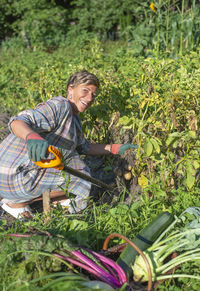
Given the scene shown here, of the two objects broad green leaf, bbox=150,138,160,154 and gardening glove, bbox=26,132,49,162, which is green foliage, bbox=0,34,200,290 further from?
gardening glove, bbox=26,132,49,162

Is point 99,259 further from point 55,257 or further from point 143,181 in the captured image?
point 143,181

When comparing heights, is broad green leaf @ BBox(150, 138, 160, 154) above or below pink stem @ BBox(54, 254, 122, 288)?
above

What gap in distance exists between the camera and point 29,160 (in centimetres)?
273

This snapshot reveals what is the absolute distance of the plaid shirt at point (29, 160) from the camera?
264 cm

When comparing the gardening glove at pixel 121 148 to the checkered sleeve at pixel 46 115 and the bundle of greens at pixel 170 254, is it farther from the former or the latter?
the bundle of greens at pixel 170 254

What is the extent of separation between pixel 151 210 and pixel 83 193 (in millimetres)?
669

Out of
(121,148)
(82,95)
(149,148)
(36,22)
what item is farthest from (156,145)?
(36,22)

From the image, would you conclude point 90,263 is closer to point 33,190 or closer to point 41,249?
point 41,249

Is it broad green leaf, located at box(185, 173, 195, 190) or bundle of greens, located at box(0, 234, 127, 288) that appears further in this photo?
broad green leaf, located at box(185, 173, 195, 190)

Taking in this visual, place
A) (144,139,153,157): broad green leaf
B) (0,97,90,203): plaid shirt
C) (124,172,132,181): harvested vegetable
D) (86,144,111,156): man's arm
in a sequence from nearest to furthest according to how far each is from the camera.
→ 1. (144,139,153,157): broad green leaf
2. (0,97,90,203): plaid shirt
3. (124,172,132,181): harvested vegetable
4. (86,144,111,156): man's arm

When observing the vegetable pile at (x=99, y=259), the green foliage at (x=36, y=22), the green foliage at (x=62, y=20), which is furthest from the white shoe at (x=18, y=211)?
the green foliage at (x=36, y=22)

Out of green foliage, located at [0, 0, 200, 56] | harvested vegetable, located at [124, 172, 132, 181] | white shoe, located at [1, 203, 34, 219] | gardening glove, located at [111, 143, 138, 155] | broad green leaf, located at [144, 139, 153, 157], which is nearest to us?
broad green leaf, located at [144, 139, 153, 157]

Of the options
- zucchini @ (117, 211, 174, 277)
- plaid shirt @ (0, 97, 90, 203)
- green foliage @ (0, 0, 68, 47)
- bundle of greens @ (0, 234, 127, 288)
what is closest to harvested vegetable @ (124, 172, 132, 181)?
plaid shirt @ (0, 97, 90, 203)

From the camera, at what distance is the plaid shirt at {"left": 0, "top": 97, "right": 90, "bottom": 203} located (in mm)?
2643
